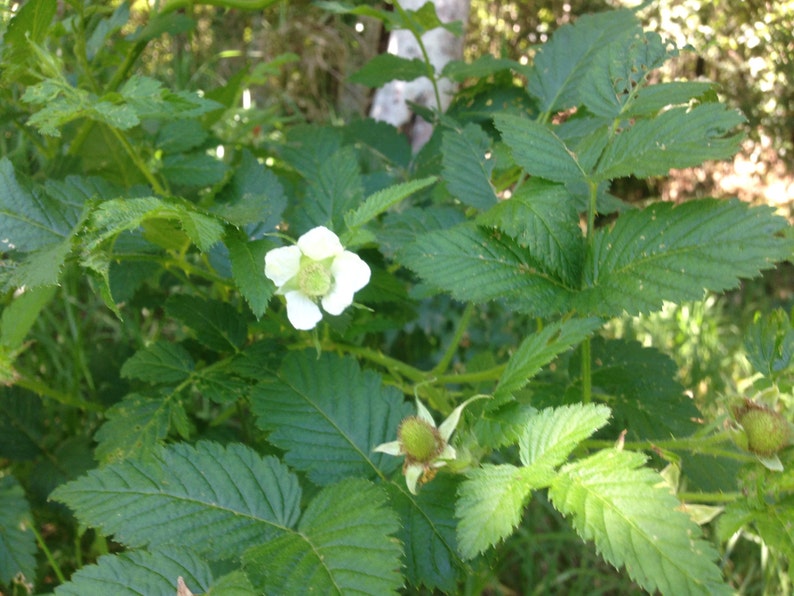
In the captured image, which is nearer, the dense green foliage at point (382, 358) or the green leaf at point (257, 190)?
the dense green foliage at point (382, 358)

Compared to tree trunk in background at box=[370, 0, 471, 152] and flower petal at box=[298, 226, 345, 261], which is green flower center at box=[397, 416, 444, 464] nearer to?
flower petal at box=[298, 226, 345, 261]

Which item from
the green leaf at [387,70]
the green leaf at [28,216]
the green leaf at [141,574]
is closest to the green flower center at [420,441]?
the green leaf at [141,574]

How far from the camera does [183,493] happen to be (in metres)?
0.72

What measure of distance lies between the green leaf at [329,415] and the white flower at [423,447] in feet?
0.38

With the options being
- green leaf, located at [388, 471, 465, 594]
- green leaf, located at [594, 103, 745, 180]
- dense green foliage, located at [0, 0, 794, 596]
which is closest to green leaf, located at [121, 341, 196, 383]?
dense green foliage, located at [0, 0, 794, 596]

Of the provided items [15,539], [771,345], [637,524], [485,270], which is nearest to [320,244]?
[485,270]

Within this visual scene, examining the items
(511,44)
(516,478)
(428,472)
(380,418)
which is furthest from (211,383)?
(511,44)

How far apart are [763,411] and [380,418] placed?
0.43 m

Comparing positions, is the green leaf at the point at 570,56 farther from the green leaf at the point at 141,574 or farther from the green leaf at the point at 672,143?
the green leaf at the point at 141,574

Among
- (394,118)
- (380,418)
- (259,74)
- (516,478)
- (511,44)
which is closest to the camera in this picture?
(516,478)

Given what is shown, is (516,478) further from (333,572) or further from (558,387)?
(558,387)

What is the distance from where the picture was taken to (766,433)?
0.64 m

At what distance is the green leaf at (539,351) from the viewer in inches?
25.6

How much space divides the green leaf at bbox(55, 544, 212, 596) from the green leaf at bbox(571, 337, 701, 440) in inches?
20.9
